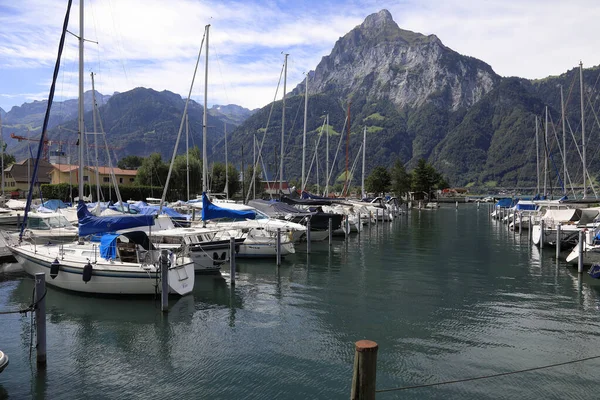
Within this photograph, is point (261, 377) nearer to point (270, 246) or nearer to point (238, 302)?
point (238, 302)

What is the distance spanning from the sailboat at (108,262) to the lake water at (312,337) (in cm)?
73

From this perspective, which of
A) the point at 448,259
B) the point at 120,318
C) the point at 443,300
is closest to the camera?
the point at 120,318

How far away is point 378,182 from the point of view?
12100 cm

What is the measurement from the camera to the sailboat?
19.3 metres

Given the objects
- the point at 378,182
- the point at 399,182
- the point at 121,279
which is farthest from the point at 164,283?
the point at 399,182

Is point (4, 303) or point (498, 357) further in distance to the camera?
point (4, 303)

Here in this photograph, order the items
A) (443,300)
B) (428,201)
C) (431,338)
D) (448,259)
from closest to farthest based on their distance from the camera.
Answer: (431,338), (443,300), (448,259), (428,201)

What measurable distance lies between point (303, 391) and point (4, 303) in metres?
15.4

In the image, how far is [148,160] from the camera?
97062 millimetres

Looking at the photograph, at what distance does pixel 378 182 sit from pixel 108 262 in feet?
346

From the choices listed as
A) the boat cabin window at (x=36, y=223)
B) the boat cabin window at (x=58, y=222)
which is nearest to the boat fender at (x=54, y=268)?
the boat cabin window at (x=58, y=222)

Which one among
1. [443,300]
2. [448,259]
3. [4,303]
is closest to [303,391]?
[443,300]

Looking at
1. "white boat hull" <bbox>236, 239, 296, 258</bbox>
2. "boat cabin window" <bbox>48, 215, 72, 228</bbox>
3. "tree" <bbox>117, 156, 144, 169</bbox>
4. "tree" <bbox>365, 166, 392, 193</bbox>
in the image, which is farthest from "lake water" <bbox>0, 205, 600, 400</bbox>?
"tree" <bbox>117, 156, 144, 169</bbox>

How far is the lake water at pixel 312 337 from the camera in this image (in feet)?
39.3
